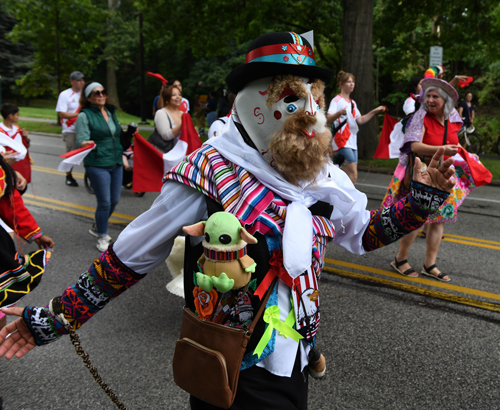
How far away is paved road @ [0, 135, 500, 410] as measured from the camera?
2959mm

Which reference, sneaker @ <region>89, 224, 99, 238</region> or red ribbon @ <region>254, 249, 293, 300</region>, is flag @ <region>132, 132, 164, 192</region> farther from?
red ribbon @ <region>254, 249, 293, 300</region>

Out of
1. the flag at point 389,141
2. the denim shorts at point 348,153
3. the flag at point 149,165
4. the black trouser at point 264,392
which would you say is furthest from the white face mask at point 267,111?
the denim shorts at point 348,153

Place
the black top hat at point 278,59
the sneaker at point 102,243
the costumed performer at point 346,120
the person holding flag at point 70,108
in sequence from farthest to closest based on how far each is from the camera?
the person holding flag at point 70,108 < the costumed performer at point 346,120 < the sneaker at point 102,243 < the black top hat at point 278,59

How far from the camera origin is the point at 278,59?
1613 millimetres

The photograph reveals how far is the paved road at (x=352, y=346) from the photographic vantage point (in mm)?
2959

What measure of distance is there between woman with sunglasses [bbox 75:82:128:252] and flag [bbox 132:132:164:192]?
528 mm

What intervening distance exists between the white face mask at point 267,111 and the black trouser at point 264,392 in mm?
720

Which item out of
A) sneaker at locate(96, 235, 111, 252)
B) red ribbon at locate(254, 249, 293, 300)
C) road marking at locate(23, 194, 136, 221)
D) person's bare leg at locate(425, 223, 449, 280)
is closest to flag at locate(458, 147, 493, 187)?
person's bare leg at locate(425, 223, 449, 280)

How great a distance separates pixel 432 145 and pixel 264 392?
11.5ft

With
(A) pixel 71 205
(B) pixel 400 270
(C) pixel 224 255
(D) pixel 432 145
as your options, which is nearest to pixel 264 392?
(C) pixel 224 255

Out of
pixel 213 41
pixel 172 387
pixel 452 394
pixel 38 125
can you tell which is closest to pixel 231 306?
pixel 172 387

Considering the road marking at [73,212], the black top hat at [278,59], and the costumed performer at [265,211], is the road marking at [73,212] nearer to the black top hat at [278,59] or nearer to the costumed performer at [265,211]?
the costumed performer at [265,211]

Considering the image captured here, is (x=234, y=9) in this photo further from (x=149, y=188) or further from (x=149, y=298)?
(x=149, y=298)

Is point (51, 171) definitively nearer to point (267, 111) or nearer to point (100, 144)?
point (100, 144)
